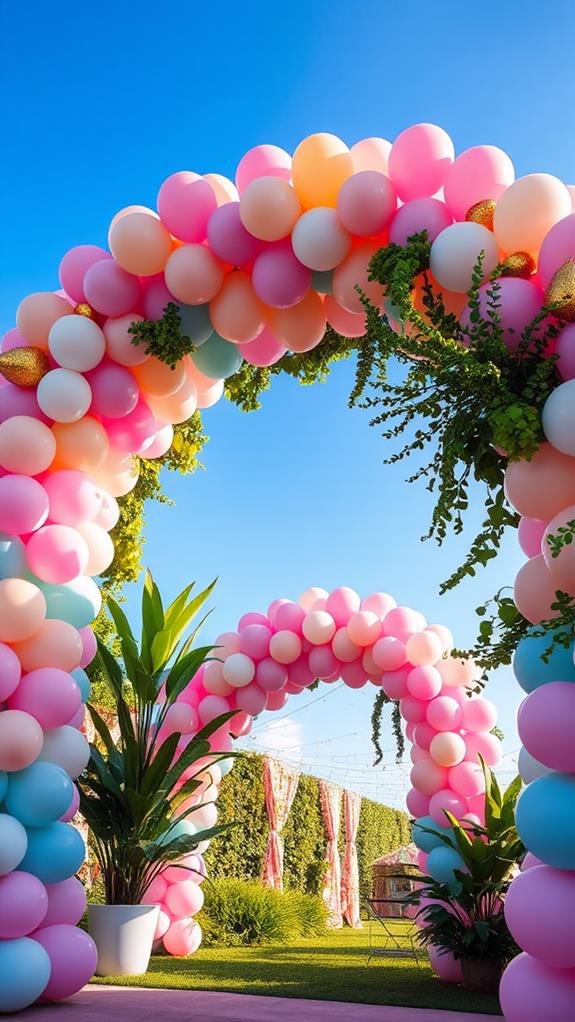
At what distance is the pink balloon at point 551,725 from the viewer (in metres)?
2.40

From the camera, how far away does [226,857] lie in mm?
9805

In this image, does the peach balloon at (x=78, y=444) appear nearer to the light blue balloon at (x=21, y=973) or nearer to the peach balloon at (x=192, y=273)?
the peach balloon at (x=192, y=273)

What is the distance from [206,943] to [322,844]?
494 cm

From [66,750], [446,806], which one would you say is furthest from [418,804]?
[66,750]

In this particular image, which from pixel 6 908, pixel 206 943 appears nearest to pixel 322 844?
pixel 206 943

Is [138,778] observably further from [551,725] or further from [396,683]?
[551,725]

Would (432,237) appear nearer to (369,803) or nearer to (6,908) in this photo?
(6,908)

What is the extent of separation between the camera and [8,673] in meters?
3.24

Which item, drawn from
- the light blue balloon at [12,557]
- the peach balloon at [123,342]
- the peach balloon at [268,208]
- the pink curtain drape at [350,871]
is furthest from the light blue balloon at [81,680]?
the pink curtain drape at [350,871]

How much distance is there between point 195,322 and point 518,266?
1.58m

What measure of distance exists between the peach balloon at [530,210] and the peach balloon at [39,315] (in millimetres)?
2074

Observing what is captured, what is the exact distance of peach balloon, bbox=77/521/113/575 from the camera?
3764 millimetres

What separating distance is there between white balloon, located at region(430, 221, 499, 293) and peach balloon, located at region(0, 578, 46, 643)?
2118 mm

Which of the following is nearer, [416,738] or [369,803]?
[416,738]
